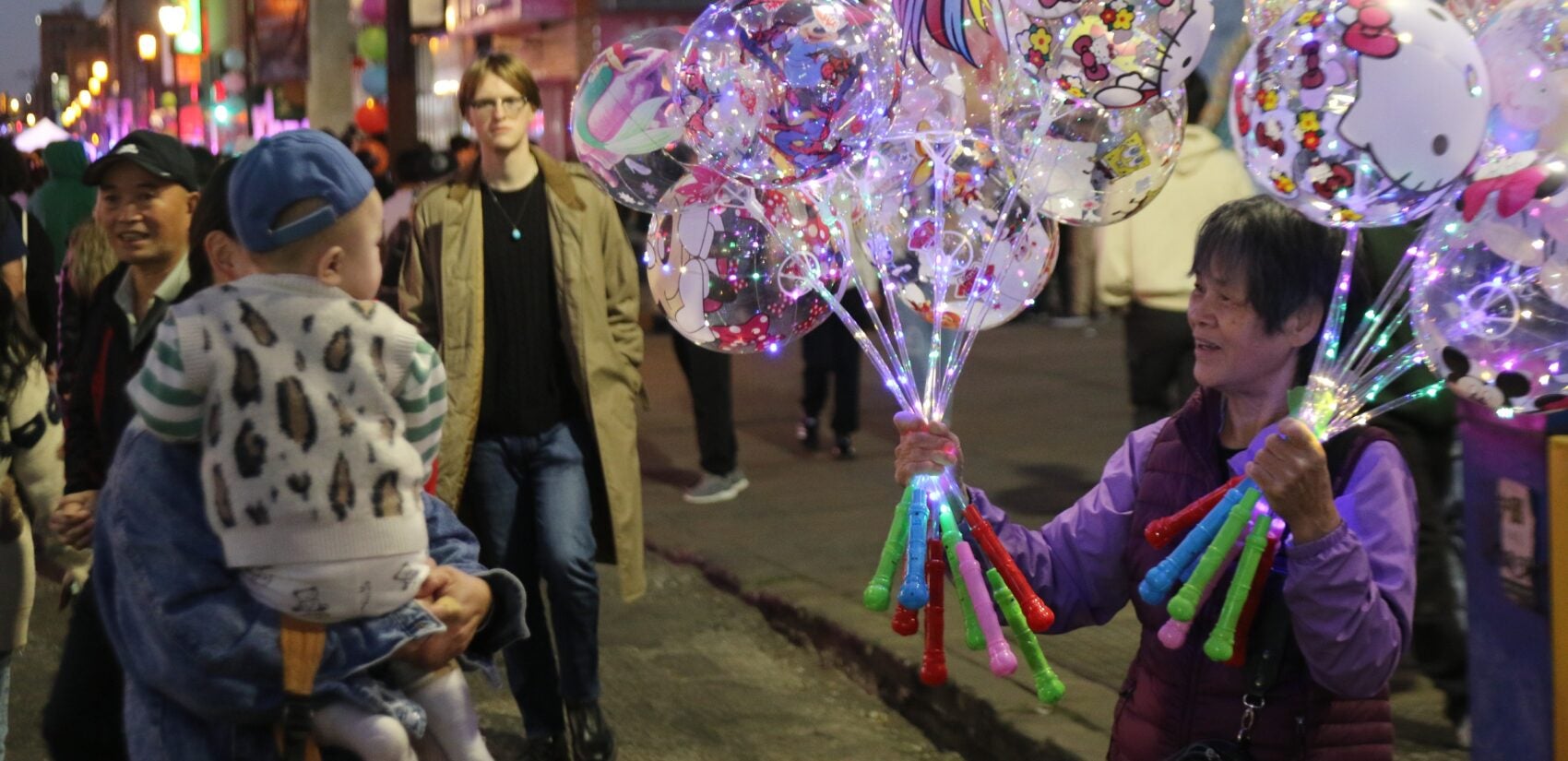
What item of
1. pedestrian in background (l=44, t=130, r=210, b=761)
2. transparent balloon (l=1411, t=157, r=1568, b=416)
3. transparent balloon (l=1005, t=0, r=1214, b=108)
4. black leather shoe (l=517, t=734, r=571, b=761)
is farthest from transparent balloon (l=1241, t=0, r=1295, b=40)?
black leather shoe (l=517, t=734, r=571, b=761)

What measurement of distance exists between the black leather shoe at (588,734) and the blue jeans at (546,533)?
0.04m

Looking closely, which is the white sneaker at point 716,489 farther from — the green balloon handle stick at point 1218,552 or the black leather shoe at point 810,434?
the green balloon handle stick at point 1218,552

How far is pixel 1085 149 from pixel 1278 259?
0.53 m

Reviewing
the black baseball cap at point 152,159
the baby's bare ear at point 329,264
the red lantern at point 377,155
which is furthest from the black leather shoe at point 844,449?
the baby's bare ear at point 329,264

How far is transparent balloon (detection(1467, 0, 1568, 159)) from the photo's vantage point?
2576mm

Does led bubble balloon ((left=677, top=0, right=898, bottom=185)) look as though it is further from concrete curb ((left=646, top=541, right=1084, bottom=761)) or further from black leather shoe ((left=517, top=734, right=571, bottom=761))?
black leather shoe ((left=517, top=734, right=571, bottom=761))

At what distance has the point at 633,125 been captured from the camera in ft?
12.1

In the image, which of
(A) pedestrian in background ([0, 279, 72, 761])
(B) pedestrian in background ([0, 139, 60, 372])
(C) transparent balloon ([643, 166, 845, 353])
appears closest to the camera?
(C) transparent balloon ([643, 166, 845, 353])

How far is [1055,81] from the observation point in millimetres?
2945

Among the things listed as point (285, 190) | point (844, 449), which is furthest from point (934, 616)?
point (844, 449)

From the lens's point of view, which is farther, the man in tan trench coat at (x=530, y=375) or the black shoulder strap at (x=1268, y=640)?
the man in tan trench coat at (x=530, y=375)

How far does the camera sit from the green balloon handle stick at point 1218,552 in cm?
254

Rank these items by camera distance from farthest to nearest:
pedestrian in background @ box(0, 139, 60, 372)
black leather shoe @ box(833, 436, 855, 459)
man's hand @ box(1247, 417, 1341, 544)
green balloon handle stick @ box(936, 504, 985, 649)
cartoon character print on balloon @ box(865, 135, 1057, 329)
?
black leather shoe @ box(833, 436, 855, 459), pedestrian in background @ box(0, 139, 60, 372), cartoon character print on balloon @ box(865, 135, 1057, 329), green balloon handle stick @ box(936, 504, 985, 649), man's hand @ box(1247, 417, 1341, 544)

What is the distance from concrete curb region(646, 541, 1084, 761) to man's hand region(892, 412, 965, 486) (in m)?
2.24
